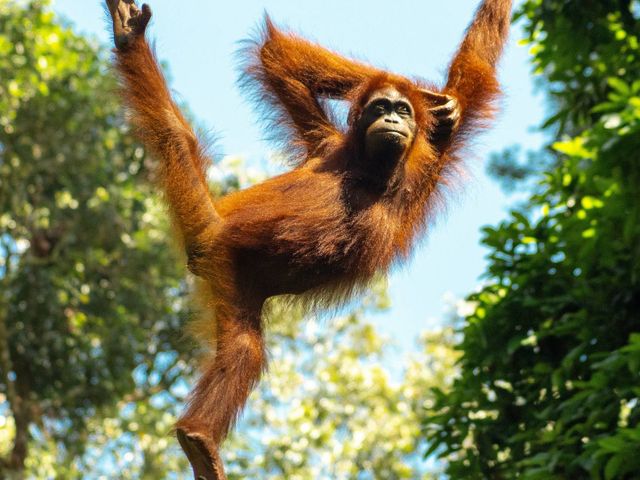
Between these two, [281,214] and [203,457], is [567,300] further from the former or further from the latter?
[203,457]

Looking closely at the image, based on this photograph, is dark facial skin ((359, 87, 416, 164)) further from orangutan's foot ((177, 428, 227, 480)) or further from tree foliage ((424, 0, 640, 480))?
orangutan's foot ((177, 428, 227, 480))

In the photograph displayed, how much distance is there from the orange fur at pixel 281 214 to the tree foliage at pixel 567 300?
30.0 inches

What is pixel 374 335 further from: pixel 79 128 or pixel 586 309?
pixel 586 309

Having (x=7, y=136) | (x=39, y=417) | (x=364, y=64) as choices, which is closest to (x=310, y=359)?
(x=39, y=417)

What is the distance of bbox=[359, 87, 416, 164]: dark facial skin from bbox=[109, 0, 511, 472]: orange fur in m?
0.06

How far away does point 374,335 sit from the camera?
593 inches

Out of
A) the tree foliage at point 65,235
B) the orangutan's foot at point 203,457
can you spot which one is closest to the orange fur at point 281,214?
the orangutan's foot at point 203,457

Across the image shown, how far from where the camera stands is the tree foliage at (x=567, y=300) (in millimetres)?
4426

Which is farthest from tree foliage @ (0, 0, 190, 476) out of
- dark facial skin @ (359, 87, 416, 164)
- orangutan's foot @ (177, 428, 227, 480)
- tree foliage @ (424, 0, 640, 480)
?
orangutan's foot @ (177, 428, 227, 480)

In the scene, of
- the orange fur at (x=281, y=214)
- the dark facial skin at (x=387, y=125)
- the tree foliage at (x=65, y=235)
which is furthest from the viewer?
the tree foliage at (x=65, y=235)

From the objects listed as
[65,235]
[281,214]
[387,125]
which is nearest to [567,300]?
[387,125]

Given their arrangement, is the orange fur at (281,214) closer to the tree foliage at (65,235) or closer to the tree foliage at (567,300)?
the tree foliage at (567,300)

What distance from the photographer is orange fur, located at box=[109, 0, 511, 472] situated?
14.0 feet

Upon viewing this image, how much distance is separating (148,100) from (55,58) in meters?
7.76
